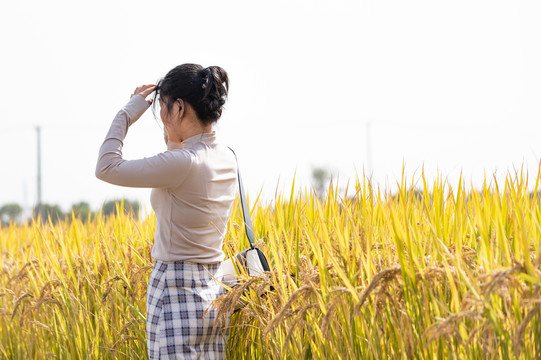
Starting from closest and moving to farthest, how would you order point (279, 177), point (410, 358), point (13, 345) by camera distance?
point (410, 358) < point (279, 177) < point (13, 345)

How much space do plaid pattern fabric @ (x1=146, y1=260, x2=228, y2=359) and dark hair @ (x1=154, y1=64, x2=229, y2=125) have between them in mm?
635

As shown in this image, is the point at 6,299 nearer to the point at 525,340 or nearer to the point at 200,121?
the point at 200,121

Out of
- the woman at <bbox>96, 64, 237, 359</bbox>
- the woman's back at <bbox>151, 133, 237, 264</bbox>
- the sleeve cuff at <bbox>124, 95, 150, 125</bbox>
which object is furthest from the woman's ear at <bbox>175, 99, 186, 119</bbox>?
the sleeve cuff at <bbox>124, 95, 150, 125</bbox>

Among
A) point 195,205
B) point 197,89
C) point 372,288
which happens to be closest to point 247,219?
point 195,205

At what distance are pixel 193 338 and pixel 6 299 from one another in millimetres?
2996

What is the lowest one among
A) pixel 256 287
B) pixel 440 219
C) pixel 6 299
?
pixel 6 299

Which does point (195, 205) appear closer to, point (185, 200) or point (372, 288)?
point (185, 200)

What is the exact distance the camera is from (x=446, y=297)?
1909 millimetres

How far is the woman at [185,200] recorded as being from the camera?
231 centimetres

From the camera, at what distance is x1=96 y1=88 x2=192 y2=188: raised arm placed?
2258 mm

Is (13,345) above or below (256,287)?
below

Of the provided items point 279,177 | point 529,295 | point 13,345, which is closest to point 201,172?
point 279,177

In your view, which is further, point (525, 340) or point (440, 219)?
point (440, 219)

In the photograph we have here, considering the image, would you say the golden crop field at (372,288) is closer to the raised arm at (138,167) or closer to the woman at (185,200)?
the woman at (185,200)
